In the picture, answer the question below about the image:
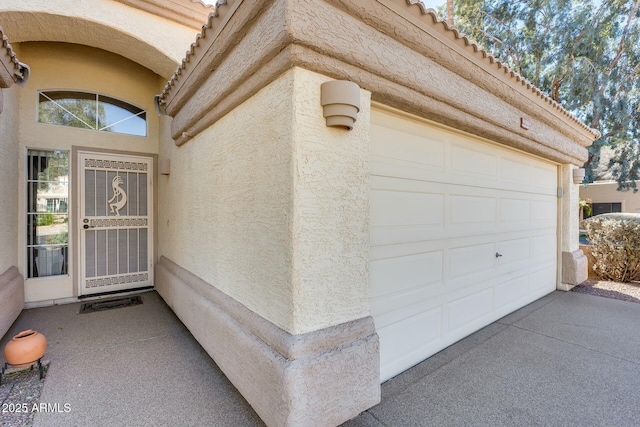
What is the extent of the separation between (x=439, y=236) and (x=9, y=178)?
6.87 m

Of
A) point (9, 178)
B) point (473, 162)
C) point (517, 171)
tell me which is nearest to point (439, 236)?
point (473, 162)

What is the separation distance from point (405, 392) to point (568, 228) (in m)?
6.48

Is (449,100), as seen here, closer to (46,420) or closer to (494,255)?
(494,255)

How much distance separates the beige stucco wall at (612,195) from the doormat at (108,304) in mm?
29510

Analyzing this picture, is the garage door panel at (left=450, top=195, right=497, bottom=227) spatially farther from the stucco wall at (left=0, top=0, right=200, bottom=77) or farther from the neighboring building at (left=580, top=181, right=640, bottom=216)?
the neighboring building at (left=580, top=181, right=640, bottom=216)

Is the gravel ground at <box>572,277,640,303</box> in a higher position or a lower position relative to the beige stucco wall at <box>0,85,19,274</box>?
lower

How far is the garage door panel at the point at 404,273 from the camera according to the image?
3.19 metres

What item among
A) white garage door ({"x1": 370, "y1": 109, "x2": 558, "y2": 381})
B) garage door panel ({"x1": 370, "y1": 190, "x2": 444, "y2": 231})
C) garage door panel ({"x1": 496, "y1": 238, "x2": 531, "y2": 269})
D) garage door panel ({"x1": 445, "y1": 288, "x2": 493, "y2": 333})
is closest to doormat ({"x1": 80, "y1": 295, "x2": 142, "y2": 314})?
white garage door ({"x1": 370, "y1": 109, "x2": 558, "y2": 381})

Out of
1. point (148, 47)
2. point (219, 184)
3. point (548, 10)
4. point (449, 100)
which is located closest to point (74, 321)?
point (219, 184)

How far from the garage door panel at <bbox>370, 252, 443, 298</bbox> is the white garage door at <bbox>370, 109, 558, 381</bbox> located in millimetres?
12

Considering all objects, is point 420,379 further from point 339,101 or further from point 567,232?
point 567,232

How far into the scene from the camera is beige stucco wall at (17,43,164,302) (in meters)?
5.52

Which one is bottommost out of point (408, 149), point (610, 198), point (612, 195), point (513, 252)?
point (513, 252)

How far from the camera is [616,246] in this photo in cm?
758
